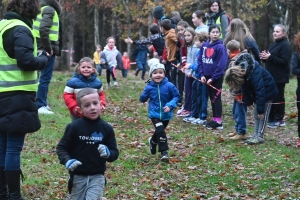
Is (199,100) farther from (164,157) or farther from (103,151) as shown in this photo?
(103,151)

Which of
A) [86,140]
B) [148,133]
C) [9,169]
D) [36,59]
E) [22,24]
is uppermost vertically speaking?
[22,24]

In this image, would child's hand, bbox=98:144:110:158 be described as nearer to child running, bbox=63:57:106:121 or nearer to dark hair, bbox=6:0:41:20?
dark hair, bbox=6:0:41:20

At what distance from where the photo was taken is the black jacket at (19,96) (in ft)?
20.3

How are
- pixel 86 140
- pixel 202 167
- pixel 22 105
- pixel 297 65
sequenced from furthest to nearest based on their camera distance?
pixel 297 65 < pixel 202 167 < pixel 22 105 < pixel 86 140

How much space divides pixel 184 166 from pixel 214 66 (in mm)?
3489

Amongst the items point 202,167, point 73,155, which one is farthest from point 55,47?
point 73,155

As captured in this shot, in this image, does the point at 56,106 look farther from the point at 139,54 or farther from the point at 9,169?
the point at 139,54

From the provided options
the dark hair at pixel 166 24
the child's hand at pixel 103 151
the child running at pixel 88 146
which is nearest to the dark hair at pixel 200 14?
the dark hair at pixel 166 24

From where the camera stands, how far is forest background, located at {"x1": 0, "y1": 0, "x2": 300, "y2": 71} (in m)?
28.1

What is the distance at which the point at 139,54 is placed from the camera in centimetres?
2972

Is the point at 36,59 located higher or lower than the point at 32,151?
higher

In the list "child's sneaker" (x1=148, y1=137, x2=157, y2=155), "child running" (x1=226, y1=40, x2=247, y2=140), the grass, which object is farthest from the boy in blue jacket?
"child running" (x1=226, y1=40, x2=247, y2=140)

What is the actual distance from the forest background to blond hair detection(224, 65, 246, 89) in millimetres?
9826

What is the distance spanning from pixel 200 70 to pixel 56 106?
4378mm
